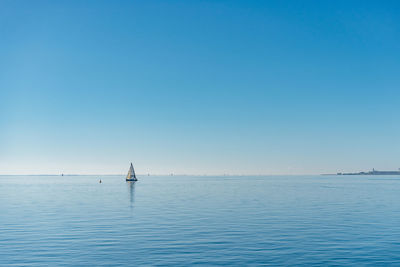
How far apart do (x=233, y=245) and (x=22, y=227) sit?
1178 inches

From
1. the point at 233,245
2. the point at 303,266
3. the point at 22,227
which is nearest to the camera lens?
the point at 303,266

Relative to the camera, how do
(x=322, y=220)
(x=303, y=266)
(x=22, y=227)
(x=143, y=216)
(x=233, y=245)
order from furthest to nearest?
(x=143, y=216) < (x=322, y=220) < (x=22, y=227) < (x=233, y=245) < (x=303, y=266)

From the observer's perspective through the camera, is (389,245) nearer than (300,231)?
Yes

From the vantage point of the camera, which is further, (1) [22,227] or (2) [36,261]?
(1) [22,227]

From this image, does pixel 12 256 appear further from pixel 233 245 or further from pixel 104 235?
pixel 233 245

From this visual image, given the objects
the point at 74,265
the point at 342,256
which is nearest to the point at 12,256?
the point at 74,265

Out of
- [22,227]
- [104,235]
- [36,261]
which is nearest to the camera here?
[36,261]

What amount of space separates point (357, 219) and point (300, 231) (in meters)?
16.0

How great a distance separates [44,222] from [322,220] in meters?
40.9

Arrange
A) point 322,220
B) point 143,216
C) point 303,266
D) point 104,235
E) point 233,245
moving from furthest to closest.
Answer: point 143,216 → point 322,220 → point 104,235 → point 233,245 → point 303,266

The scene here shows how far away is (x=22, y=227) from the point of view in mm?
48062

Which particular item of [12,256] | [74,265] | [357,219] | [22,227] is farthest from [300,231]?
[22,227]

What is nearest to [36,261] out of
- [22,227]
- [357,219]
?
[22,227]

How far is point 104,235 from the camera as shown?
41.6 meters
